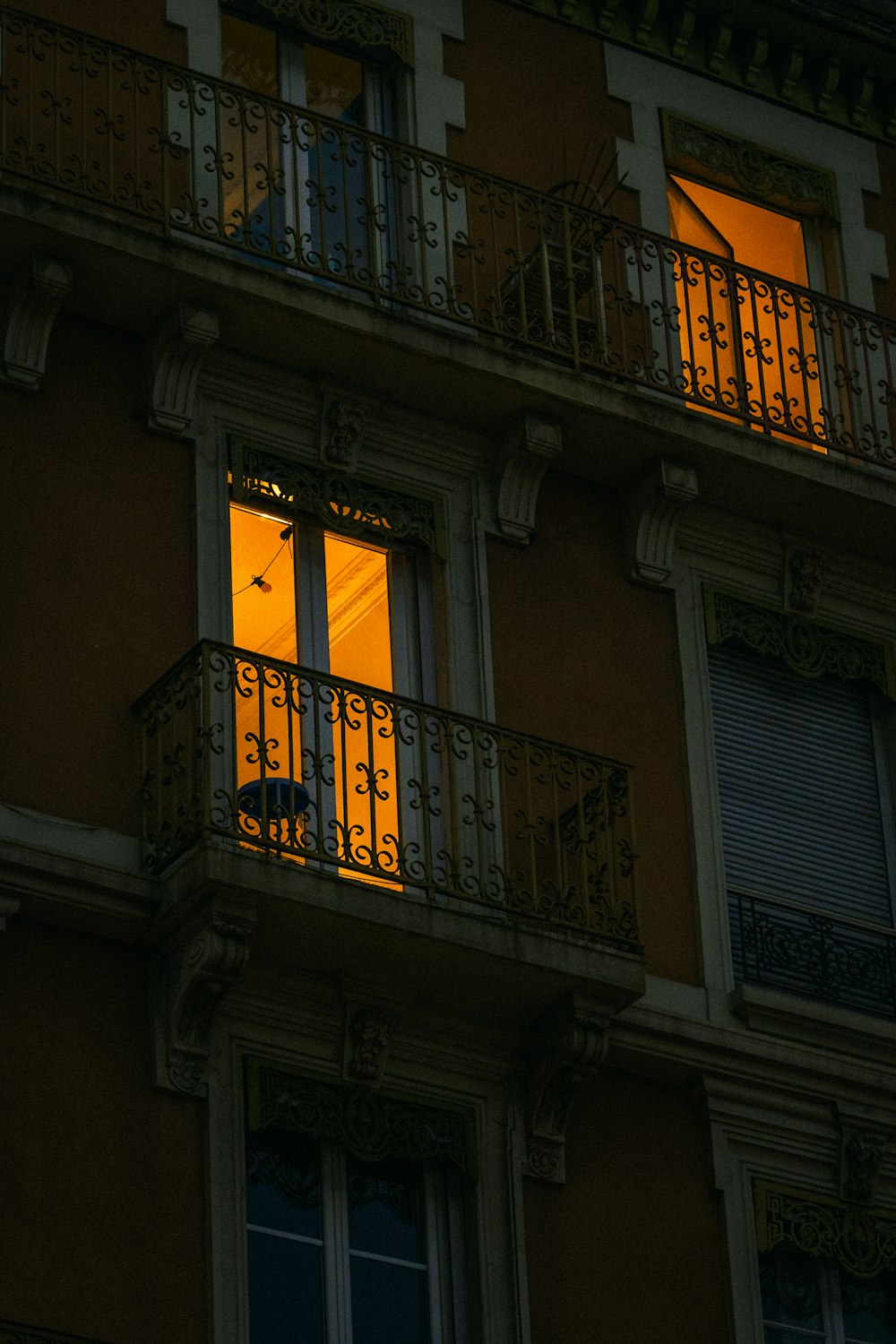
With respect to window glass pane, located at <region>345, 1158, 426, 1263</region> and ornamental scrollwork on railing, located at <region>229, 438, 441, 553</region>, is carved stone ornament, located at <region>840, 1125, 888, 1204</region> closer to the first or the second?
window glass pane, located at <region>345, 1158, 426, 1263</region>

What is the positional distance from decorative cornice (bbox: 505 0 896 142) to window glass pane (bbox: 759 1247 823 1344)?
7.39 metres

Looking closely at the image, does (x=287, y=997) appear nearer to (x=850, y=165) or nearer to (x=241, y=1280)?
(x=241, y=1280)

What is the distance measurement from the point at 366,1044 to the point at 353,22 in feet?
20.5

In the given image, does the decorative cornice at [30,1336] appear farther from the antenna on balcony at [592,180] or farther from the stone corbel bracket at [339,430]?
the antenna on balcony at [592,180]

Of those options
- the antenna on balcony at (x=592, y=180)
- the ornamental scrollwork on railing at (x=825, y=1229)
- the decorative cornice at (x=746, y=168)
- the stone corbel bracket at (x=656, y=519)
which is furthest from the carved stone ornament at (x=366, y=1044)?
the decorative cornice at (x=746, y=168)

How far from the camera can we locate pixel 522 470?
17938mm

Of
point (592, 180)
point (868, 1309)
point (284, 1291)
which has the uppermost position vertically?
point (592, 180)

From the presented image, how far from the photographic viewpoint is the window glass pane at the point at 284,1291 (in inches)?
595

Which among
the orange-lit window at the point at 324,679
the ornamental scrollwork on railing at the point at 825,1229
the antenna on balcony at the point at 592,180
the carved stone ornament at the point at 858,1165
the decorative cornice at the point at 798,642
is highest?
the antenna on balcony at the point at 592,180

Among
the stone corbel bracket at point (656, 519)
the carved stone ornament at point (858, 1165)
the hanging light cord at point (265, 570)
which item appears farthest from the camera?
the stone corbel bracket at point (656, 519)

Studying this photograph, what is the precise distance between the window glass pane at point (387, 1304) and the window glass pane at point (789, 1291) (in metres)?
1.87

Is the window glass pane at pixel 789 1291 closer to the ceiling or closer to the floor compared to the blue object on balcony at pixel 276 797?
closer to the floor

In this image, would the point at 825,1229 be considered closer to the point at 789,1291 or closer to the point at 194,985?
the point at 789,1291

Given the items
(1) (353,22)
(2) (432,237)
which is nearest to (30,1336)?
(2) (432,237)
